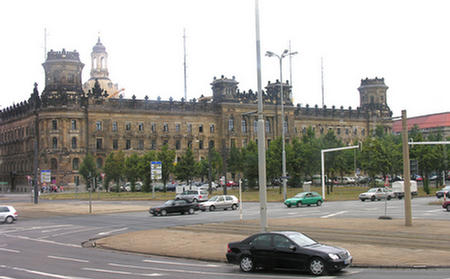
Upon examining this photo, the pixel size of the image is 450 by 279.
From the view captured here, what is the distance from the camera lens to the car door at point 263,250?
1798cm

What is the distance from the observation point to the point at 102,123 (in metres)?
114

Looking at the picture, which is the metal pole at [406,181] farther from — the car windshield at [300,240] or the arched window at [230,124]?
the arched window at [230,124]

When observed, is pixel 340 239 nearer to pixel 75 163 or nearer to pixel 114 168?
pixel 114 168

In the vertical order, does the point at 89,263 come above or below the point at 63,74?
below

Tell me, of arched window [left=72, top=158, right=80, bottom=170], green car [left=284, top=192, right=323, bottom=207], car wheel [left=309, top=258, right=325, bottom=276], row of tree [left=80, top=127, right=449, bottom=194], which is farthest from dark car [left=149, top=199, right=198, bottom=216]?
arched window [left=72, top=158, right=80, bottom=170]

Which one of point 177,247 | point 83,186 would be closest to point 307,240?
point 177,247

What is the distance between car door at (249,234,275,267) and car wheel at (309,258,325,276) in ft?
4.41

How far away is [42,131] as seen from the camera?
362ft

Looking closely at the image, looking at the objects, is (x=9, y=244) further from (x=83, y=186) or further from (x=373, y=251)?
(x=83, y=186)

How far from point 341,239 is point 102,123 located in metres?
92.9

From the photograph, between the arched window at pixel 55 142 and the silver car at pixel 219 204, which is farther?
the arched window at pixel 55 142

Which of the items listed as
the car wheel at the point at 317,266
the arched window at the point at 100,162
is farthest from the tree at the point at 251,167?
the car wheel at the point at 317,266

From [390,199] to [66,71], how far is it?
74.9m

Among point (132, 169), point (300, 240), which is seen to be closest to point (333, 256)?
point (300, 240)
